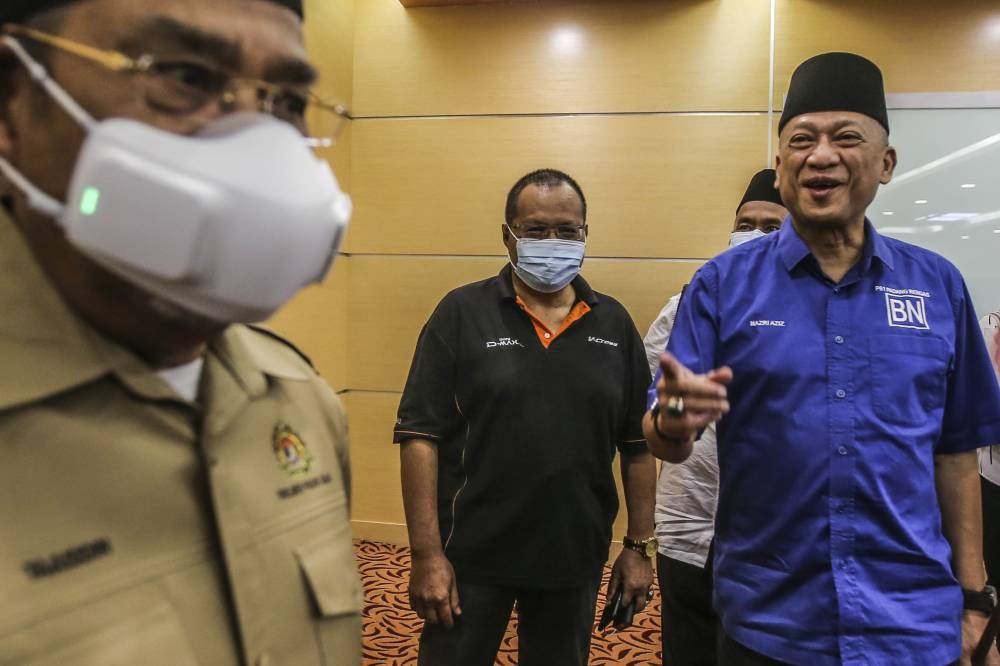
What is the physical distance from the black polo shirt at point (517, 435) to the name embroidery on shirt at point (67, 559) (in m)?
1.14

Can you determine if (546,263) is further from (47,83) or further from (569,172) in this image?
(569,172)

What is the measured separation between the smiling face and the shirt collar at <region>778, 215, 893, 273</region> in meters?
0.03

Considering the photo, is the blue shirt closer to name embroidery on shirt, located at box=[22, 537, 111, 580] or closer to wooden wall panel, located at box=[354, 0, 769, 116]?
name embroidery on shirt, located at box=[22, 537, 111, 580]

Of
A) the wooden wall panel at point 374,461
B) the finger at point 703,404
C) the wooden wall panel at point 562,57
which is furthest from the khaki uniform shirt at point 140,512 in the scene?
the wooden wall panel at point 562,57

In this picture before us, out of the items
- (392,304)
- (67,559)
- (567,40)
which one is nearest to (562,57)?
(567,40)

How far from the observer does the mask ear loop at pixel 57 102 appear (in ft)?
1.87

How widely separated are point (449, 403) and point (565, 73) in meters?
2.31

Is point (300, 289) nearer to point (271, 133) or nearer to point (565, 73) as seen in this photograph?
point (271, 133)

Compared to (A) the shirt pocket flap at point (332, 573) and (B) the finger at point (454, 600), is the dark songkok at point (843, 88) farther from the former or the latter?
(B) the finger at point (454, 600)

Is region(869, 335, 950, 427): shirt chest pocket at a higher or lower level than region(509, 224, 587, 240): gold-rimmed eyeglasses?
lower

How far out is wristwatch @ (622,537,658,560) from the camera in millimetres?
1810

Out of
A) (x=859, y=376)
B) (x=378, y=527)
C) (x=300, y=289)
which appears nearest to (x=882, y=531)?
(x=859, y=376)

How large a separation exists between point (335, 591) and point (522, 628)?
1115mm

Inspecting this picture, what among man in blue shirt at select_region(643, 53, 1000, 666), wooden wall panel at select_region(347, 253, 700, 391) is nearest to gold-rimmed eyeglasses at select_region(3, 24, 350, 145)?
man in blue shirt at select_region(643, 53, 1000, 666)
